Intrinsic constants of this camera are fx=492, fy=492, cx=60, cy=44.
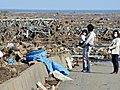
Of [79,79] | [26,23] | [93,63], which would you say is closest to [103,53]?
[93,63]

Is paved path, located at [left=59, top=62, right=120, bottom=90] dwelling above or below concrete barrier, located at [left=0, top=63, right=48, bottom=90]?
below

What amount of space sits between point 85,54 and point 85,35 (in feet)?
2.88

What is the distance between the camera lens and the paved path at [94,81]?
14.9 meters

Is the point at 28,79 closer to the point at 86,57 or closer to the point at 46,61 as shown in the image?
the point at 46,61

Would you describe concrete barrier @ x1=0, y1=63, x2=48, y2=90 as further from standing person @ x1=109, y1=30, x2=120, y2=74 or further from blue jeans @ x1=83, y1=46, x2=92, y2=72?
standing person @ x1=109, y1=30, x2=120, y2=74

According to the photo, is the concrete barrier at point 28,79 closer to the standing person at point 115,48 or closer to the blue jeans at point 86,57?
the blue jeans at point 86,57

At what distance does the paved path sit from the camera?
587 inches

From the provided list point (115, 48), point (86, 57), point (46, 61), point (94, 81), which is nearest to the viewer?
point (94, 81)

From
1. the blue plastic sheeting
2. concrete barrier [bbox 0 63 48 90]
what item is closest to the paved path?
the blue plastic sheeting

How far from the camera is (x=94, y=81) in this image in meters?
16.2

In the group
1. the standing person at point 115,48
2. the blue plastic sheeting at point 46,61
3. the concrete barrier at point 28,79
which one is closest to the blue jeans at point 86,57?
the standing person at point 115,48

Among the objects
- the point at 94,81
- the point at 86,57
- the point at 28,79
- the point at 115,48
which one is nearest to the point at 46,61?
the point at 94,81

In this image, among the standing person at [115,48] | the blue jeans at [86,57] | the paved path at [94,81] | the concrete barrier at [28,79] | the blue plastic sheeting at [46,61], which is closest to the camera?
the concrete barrier at [28,79]

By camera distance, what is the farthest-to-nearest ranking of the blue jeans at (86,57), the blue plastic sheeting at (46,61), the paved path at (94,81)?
the blue jeans at (86,57) < the blue plastic sheeting at (46,61) < the paved path at (94,81)
